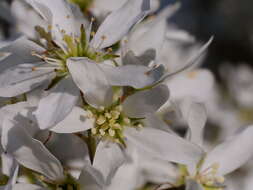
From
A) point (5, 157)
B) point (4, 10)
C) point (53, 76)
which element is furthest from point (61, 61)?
point (4, 10)

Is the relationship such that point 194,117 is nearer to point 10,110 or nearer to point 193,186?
point 193,186

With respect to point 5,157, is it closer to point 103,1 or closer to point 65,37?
point 65,37

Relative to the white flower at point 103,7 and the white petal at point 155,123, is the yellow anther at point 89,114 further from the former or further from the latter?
the white flower at point 103,7

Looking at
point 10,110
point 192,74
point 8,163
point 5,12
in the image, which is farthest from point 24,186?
point 192,74

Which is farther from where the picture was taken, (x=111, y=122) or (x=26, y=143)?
(x=111, y=122)

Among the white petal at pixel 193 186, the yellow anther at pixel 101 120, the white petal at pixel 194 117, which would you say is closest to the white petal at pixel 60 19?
the yellow anther at pixel 101 120
